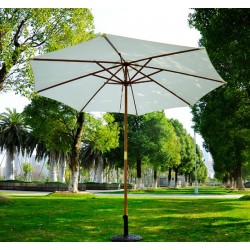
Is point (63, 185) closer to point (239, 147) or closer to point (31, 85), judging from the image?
point (239, 147)

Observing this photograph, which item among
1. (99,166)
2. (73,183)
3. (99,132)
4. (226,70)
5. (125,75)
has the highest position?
(226,70)

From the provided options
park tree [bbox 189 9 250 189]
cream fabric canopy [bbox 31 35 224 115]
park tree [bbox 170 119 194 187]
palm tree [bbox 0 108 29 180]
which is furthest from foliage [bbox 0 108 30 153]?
cream fabric canopy [bbox 31 35 224 115]

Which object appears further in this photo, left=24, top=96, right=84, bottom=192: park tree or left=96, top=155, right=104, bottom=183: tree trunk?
left=96, top=155, right=104, bottom=183: tree trunk

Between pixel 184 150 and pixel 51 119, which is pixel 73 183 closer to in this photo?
pixel 51 119

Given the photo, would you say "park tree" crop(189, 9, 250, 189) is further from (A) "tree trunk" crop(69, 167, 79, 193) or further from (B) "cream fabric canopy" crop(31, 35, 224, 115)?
(A) "tree trunk" crop(69, 167, 79, 193)

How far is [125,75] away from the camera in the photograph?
802cm

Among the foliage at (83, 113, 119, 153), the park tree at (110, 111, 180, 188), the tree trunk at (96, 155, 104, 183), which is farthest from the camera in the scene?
the tree trunk at (96, 155, 104, 183)

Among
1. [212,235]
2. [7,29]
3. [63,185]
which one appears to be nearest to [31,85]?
[7,29]

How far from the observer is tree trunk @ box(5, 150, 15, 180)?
50284mm

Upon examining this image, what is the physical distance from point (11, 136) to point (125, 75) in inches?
1847

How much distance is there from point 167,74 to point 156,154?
4068 centimetres

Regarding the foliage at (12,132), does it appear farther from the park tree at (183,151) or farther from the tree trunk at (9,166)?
the park tree at (183,151)

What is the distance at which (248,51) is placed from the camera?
13984 mm

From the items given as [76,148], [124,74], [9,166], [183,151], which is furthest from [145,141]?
[124,74]
